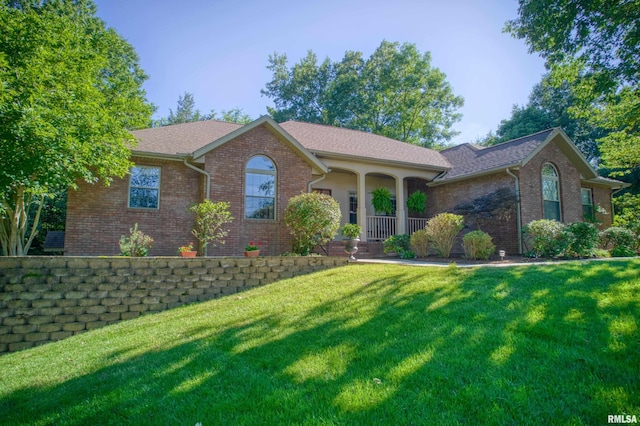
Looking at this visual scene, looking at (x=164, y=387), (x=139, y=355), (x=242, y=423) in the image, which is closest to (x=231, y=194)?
(x=139, y=355)

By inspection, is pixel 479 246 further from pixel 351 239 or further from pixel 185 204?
pixel 185 204

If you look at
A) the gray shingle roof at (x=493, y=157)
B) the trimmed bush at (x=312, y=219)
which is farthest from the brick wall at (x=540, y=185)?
the trimmed bush at (x=312, y=219)

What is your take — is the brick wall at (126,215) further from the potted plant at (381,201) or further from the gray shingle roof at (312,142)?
the potted plant at (381,201)

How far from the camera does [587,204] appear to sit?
16.7 m

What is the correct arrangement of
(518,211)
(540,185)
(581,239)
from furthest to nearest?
1. (540,185)
2. (518,211)
3. (581,239)

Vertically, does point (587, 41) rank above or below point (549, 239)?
above

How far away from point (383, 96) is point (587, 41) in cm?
2187

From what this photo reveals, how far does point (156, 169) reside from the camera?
1145cm

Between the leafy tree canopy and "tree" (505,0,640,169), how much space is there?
27.8 m

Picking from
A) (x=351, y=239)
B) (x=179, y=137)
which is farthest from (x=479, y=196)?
(x=179, y=137)

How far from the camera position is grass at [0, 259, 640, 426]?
277 centimetres

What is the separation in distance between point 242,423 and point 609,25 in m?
12.1

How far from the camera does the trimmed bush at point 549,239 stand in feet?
34.5

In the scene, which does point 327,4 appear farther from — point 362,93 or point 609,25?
point 362,93
